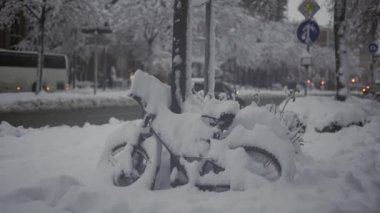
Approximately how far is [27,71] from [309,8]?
23313 mm

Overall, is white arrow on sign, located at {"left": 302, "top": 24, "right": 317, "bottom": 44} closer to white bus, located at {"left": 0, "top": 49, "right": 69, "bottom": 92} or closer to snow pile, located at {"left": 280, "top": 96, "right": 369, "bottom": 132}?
snow pile, located at {"left": 280, "top": 96, "right": 369, "bottom": 132}

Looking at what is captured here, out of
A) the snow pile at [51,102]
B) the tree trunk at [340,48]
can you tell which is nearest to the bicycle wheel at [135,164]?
the tree trunk at [340,48]

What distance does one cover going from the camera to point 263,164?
5.93m

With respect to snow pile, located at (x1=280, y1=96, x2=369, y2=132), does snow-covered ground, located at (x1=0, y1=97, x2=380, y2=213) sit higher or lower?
lower

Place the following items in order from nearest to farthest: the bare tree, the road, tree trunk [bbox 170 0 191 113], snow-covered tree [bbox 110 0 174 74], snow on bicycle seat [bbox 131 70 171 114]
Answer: snow on bicycle seat [bbox 131 70 171 114]
tree trunk [bbox 170 0 191 113]
the road
the bare tree
snow-covered tree [bbox 110 0 174 74]

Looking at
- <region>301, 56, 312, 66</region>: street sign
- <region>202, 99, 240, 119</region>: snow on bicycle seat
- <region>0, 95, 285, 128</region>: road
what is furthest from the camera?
<region>0, 95, 285, 128</region>: road

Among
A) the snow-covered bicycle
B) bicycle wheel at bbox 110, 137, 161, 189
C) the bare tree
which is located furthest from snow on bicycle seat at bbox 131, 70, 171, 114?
the bare tree

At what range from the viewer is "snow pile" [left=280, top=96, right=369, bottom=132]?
11867 mm

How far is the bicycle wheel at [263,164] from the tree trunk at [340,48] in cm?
919

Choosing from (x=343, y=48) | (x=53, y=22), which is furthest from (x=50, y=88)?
(x=343, y=48)

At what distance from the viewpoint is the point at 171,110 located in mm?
6305

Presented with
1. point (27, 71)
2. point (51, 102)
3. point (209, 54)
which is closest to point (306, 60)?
point (209, 54)

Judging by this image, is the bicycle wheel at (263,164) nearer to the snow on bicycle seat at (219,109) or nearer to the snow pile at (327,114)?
the snow on bicycle seat at (219,109)

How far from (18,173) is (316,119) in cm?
798
